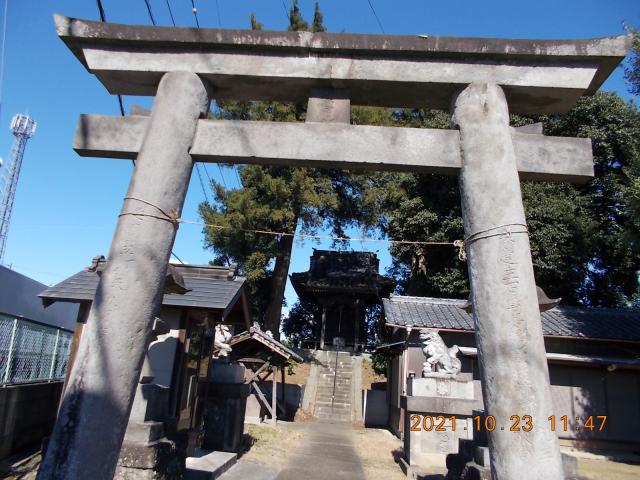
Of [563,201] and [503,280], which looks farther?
[563,201]

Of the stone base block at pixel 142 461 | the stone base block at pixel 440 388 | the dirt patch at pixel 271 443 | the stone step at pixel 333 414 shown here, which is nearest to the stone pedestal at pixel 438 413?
the stone base block at pixel 440 388

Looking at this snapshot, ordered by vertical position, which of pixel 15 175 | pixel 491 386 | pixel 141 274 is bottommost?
pixel 491 386

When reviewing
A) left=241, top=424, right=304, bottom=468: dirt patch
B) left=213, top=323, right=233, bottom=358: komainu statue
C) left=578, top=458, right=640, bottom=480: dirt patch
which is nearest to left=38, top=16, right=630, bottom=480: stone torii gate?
left=241, top=424, right=304, bottom=468: dirt patch

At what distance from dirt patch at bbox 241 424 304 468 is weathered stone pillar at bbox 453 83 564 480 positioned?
7.57 m

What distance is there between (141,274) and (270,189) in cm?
1694

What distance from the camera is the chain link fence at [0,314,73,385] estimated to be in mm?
7027

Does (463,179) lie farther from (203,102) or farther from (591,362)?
(591,362)

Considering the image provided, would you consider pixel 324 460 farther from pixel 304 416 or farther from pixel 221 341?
pixel 304 416

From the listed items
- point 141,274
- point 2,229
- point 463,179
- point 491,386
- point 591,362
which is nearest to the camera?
point 491,386

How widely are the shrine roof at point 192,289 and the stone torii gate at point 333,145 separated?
4.20 meters

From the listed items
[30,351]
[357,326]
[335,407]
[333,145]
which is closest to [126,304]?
[333,145]

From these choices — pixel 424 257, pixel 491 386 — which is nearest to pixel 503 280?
pixel 491 386

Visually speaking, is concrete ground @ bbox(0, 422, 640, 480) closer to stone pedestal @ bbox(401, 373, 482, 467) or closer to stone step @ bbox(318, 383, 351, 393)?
stone pedestal @ bbox(401, 373, 482, 467)

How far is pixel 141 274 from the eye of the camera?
11.0ft
